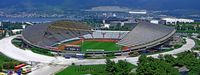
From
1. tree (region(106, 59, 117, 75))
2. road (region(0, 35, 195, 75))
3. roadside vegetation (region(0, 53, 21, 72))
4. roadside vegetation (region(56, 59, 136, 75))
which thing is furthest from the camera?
road (region(0, 35, 195, 75))

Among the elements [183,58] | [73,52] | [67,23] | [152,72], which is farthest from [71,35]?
[152,72]

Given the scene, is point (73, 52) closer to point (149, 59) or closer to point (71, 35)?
point (71, 35)

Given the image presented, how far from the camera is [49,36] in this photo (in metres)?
53.8

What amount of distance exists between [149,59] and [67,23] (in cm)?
2285

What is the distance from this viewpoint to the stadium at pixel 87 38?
50125mm

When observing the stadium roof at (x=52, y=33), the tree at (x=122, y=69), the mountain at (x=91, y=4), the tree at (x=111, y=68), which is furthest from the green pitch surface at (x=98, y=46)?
the mountain at (x=91, y=4)

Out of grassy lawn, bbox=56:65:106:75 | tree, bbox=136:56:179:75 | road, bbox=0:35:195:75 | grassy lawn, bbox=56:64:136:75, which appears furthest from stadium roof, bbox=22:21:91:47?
tree, bbox=136:56:179:75

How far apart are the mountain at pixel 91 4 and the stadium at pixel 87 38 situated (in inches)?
3290

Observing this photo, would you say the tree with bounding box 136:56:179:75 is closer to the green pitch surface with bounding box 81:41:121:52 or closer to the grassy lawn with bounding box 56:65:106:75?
the grassy lawn with bounding box 56:65:106:75

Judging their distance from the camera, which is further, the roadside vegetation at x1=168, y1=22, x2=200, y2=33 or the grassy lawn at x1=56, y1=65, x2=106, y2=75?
the roadside vegetation at x1=168, y1=22, x2=200, y2=33

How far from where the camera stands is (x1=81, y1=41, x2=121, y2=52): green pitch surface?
1998 inches

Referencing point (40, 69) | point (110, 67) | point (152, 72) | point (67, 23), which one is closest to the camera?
point (152, 72)

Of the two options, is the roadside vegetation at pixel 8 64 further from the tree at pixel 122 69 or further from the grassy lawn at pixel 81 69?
the tree at pixel 122 69

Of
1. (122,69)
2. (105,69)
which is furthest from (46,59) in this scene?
(122,69)
